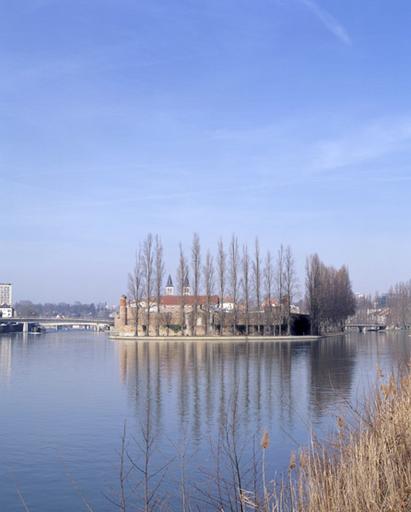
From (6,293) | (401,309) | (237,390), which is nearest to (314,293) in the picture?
(401,309)

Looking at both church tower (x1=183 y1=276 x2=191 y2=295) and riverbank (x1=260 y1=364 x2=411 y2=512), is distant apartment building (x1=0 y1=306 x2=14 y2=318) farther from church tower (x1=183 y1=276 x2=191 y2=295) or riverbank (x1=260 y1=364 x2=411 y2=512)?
riverbank (x1=260 y1=364 x2=411 y2=512)

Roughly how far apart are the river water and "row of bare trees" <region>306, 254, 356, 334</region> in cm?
3314

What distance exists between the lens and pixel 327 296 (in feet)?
210

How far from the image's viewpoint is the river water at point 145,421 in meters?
8.59

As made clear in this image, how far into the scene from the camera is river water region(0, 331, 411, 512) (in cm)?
859

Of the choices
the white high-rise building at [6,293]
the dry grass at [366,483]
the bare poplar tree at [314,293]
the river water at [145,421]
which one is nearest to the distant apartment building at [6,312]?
the white high-rise building at [6,293]

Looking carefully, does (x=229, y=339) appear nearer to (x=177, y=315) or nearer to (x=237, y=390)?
(x=177, y=315)

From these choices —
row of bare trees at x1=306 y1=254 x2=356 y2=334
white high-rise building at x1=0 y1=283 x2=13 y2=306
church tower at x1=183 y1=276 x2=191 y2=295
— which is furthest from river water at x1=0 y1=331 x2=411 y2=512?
white high-rise building at x1=0 y1=283 x2=13 y2=306

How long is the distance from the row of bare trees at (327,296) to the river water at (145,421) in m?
33.1

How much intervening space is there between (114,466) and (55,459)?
3.56 feet

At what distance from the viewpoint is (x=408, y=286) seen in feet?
311

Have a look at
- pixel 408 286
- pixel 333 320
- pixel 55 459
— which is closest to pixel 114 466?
pixel 55 459

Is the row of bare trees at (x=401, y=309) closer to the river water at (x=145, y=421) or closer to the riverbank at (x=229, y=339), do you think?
the riverbank at (x=229, y=339)

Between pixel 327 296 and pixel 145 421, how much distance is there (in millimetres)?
52946
